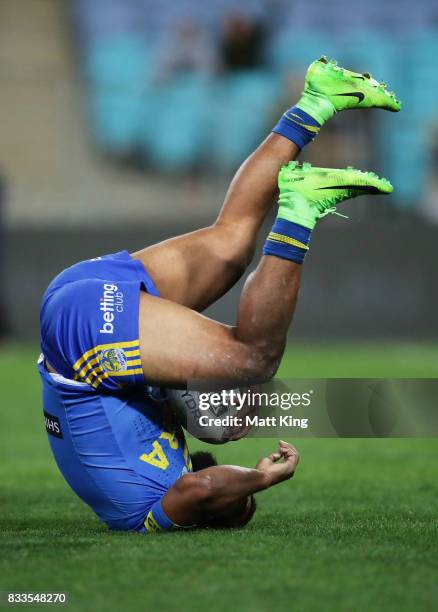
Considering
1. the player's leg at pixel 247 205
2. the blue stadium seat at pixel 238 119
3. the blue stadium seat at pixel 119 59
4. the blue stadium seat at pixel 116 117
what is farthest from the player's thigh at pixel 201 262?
the blue stadium seat at pixel 119 59

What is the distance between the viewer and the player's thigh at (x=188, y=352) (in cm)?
444

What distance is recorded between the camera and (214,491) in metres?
4.39

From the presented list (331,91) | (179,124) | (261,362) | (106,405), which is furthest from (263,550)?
(179,124)

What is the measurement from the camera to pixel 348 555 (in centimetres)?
396

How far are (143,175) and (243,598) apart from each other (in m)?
15.3

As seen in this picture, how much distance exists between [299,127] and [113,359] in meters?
1.38

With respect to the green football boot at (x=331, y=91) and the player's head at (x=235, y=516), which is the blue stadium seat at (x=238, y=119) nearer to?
the green football boot at (x=331, y=91)

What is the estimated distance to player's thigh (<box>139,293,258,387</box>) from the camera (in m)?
4.44

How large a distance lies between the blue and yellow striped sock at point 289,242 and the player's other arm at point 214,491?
82cm

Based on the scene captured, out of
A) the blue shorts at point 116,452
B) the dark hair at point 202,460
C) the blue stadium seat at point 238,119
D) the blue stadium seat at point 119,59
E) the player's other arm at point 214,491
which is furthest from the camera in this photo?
the blue stadium seat at point 119,59

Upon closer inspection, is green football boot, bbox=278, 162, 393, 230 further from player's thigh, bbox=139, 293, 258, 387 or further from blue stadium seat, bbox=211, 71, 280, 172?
blue stadium seat, bbox=211, 71, 280, 172

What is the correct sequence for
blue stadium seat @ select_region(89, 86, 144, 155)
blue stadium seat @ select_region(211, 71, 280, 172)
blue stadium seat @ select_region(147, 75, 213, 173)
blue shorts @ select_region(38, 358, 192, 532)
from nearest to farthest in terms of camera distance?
blue shorts @ select_region(38, 358, 192, 532) → blue stadium seat @ select_region(211, 71, 280, 172) → blue stadium seat @ select_region(89, 86, 144, 155) → blue stadium seat @ select_region(147, 75, 213, 173)

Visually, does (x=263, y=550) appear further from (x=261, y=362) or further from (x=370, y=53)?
(x=370, y=53)

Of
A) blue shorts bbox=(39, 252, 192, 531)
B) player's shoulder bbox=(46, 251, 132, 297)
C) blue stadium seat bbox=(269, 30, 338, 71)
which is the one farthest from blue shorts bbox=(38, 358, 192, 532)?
blue stadium seat bbox=(269, 30, 338, 71)
